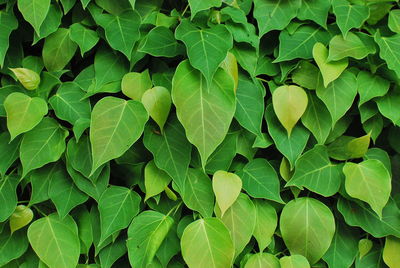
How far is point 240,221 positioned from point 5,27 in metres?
0.82

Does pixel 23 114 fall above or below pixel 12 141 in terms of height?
above

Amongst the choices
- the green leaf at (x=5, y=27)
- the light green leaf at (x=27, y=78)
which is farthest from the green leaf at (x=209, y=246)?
the green leaf at (x=5, y=27)

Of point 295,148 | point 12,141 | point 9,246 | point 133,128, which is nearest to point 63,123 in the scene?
point 12,141

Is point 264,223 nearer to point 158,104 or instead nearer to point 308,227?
point 308,227

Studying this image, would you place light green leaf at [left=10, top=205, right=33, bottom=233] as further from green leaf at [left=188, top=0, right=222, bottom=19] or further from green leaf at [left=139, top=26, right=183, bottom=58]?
green leaf at [left=188, top=0, right=222, bottom=19]

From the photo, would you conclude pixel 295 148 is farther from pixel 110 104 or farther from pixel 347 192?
pixel 110 104

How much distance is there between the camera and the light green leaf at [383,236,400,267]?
146 centimetres

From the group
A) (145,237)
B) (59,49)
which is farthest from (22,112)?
(145,237)

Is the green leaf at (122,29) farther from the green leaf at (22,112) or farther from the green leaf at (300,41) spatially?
the green leaf at (300,41)

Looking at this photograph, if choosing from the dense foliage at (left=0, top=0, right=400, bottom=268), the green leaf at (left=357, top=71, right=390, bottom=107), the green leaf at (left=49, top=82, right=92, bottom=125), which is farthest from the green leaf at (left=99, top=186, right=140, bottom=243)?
the green leaf at (left=357, top=71, right=390, bottom=107)

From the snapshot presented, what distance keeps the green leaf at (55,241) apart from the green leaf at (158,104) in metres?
0.40

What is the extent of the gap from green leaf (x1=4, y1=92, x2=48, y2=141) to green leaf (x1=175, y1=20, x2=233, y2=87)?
1.34 feet

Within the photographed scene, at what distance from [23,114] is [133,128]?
0.95 feet

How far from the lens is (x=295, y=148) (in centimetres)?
138
